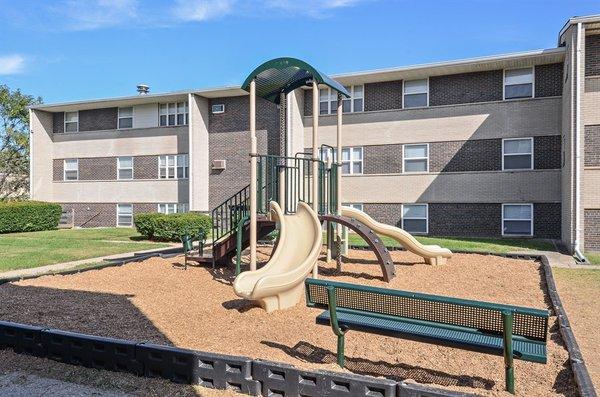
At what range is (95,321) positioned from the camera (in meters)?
6.15

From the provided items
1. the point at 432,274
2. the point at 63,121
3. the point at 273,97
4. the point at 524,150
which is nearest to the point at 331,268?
the point at 432,274

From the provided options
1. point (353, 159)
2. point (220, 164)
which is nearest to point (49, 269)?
point (353, 159)

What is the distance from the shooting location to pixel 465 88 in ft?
69.3

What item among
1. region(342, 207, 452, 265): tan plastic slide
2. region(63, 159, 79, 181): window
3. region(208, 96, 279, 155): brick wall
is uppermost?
region(208, 96, 279, 155): brick wall

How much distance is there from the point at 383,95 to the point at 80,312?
18.6 metres

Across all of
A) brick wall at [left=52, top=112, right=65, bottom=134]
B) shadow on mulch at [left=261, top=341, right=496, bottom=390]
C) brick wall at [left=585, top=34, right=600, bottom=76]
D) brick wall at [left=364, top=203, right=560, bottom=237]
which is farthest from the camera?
brick wall at [left=52, top=112, right=65, bottom=134]

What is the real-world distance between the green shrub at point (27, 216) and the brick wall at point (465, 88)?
1987 centimetres

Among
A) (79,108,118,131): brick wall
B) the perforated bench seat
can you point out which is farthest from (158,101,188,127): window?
the perforated bench seat

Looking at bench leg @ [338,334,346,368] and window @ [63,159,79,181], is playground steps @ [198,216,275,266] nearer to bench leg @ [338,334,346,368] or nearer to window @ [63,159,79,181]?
bench leg @ [338,334,346,368]

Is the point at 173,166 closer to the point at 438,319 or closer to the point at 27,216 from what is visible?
the point at 27,216

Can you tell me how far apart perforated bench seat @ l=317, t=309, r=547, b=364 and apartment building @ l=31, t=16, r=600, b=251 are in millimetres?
12738

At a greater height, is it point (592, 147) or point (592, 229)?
point (592, 147)

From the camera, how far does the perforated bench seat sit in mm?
3990

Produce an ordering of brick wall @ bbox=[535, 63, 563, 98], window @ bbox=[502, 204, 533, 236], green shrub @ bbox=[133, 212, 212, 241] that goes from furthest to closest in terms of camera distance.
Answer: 1. window @ bbox=[502, 204, 533, 236]
2. brick wall @ bbox=[535, 63, 563, 98]
3. green shrub @ bbox=[133, 212, 212, 241]
